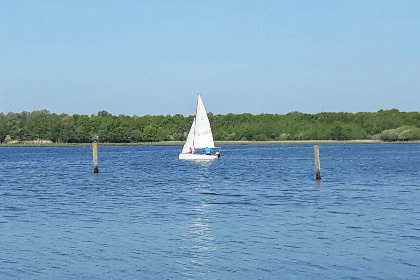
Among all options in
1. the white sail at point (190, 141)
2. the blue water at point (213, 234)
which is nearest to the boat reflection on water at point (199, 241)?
the blue water at point (213, 234)

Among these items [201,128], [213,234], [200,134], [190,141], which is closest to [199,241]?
[213,234]

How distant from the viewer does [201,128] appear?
10581cm

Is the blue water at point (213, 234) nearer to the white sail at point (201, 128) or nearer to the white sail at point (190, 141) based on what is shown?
the white sail at point (201, 128)

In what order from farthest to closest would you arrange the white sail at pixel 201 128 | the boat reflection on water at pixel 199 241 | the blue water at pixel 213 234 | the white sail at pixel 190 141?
1. the white sail at pixel 190 141
2. the white sail at pixel 201 128
3. the boat reflection on water at pixel 199 241
4. the blue water at pixel 213 234

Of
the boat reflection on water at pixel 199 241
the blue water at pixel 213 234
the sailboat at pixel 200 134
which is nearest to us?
the blue water at pixel 213 234

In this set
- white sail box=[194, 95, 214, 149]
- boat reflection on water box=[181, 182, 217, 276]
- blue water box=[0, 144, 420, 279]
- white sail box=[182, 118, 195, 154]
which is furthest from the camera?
white sail box=[182, 118, 195, 154]

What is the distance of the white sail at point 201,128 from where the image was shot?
346 ft

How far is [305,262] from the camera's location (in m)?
23.5

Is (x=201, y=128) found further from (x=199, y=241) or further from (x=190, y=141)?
(x=199, y=241)

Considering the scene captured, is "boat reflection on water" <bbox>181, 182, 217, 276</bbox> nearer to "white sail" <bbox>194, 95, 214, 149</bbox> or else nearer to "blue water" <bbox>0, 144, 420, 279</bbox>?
"blue water" <bbox>0, 144, 420, 279</bbox>

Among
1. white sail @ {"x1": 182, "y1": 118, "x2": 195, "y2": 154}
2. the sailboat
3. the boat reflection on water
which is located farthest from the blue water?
white sail @ {"x1": 182, "y1": 118, "x2": 195, "y2": 154}

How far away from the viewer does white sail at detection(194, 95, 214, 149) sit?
106 m

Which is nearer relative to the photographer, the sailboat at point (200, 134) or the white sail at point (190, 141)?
the sailboat at point (200, 134)

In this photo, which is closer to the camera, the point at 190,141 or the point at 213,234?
the point at 213,234
